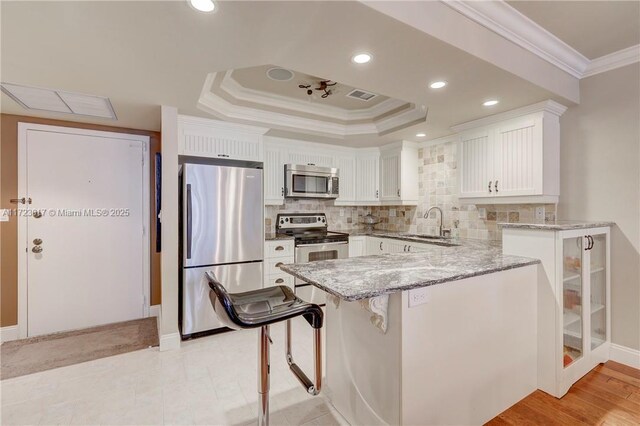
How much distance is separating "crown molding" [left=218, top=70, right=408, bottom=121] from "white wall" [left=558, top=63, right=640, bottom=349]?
5.34 feet

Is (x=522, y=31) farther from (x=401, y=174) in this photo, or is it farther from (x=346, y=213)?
(x=346, y=213)

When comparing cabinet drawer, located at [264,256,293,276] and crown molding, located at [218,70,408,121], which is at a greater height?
crown molding, located at [218,70,408,121]

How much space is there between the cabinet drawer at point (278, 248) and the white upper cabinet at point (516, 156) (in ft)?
7.07

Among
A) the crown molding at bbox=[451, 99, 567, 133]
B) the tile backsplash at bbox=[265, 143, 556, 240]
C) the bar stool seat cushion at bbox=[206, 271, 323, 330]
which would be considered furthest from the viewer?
the tile backsplash at bbox=[265, 143, 556, 240]

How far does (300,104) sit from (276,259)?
1862mm

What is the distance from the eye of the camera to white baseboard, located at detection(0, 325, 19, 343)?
291 centimetres

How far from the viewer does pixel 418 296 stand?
1.45 m

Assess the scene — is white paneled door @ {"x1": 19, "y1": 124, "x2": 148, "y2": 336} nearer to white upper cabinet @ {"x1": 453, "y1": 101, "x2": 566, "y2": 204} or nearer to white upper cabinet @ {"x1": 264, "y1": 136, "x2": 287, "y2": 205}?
white upper cabinet @ {"x1": 264, "y1": 136, "x2": 287, "y2": 205}

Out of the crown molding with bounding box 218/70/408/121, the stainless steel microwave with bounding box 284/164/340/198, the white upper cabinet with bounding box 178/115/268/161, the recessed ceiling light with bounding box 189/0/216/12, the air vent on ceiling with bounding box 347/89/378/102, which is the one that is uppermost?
Answer: the air vent on ceiling with bounding box 347/89/378/102

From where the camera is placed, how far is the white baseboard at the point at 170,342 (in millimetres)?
2688

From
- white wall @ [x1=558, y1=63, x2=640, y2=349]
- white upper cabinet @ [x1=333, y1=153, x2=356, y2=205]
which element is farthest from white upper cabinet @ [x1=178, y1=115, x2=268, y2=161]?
white wall @ [x1=558, y1=63, x2=640, y2=349]

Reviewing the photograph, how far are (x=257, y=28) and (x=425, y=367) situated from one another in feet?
6.63

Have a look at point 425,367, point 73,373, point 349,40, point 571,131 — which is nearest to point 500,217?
point 571,131

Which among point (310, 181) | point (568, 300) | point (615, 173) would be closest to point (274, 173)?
point (310, 181)
